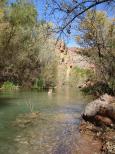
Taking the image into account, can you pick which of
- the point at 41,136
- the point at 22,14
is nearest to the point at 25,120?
the point at 41,136

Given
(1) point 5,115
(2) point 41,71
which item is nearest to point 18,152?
(1) point 5,115

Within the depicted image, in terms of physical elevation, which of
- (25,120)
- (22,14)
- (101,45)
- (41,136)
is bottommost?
(41,136)

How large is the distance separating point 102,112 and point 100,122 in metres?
0.49

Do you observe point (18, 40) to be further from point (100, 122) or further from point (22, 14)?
point (100, 122)

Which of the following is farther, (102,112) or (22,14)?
(22,14)

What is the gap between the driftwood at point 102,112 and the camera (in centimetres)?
1517

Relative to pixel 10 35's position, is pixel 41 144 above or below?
below

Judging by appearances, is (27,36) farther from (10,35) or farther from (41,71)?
(41,71)

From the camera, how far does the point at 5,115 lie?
20125 mm

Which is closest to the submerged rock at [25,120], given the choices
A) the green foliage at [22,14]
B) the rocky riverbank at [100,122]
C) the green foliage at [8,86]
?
the rocky riverbank at [100,122]

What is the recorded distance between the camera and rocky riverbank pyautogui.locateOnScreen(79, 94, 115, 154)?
13312 millimetres

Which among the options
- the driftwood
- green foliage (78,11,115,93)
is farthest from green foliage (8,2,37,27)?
the driftwood

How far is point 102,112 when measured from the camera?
15664mm

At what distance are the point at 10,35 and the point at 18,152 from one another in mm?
21606
